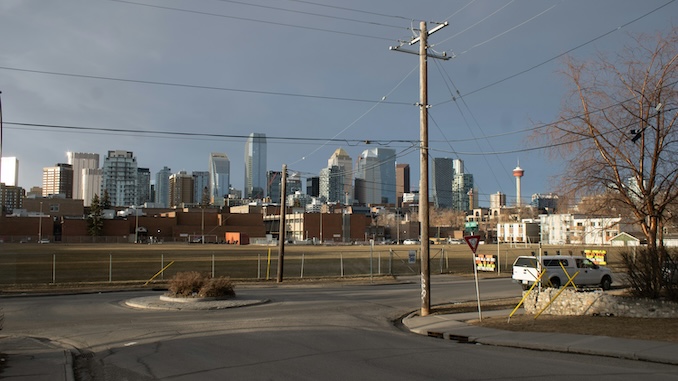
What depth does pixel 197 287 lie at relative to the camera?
2345 cm

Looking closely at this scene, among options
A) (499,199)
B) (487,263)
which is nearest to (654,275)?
(487,263)

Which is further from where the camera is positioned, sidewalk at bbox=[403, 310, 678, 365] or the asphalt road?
sidewalk at bbox=[403, 310, 678, 365]

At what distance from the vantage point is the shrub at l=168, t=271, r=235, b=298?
23.0 metres

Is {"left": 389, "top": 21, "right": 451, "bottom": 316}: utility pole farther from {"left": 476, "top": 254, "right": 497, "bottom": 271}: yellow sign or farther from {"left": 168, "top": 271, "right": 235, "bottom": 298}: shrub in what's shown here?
{"left": 476, "top": 254, "right": 497, "bottom": 271}: yellow sign

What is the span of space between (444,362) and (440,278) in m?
29.1

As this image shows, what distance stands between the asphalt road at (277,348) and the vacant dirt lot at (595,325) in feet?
9.79

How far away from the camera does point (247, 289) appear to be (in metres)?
30.1

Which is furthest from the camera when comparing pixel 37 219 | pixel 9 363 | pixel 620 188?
pixel 37 219

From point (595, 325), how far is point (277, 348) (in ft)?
31.7

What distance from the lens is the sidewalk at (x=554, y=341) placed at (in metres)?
11.7

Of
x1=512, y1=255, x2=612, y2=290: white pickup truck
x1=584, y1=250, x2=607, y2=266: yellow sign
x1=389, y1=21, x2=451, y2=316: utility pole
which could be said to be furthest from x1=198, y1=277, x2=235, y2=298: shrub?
x1=584, y1=250, x2=607, y2=266: yellow sign

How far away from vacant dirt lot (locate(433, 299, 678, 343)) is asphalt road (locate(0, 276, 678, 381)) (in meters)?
2.98

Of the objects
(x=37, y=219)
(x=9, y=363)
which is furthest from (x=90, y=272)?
(x=37, y=219)

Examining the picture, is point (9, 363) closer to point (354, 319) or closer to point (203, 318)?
point (203, 318)
